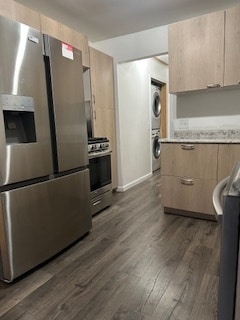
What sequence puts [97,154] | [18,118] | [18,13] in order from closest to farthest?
[18,118], [18,13], [97,154]

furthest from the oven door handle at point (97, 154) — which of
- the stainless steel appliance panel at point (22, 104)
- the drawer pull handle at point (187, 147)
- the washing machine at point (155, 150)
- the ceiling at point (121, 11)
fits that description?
the washing machine at point (155, 150)

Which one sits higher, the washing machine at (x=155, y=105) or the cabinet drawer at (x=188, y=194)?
the washing machine at (x=155, y=105)

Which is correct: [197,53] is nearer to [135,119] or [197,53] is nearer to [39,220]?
A: [135,119]

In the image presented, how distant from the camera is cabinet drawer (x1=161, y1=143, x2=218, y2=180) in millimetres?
2348

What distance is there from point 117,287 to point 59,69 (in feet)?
5.40

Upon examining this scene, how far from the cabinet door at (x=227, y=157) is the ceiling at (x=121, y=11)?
1.68 meters

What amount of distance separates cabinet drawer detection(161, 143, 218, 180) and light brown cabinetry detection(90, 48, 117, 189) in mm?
1045

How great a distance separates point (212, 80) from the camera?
2.45m

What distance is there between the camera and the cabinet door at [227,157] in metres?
2.22

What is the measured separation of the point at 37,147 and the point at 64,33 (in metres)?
1.60

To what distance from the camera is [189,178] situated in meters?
2.49

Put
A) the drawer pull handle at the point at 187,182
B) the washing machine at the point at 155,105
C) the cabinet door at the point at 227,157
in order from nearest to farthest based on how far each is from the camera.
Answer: the cabinet door at the point at 227,157
the drawer pull handle at the point at 187,182
the washing machine at the point at 155,105

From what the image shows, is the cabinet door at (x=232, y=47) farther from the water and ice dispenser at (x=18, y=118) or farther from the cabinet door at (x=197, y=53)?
the water and ice dispenser at (x=18, y=118)

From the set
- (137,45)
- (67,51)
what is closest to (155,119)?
(137,45)
